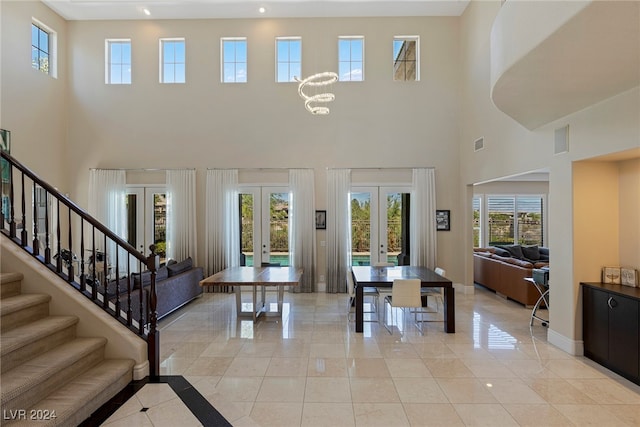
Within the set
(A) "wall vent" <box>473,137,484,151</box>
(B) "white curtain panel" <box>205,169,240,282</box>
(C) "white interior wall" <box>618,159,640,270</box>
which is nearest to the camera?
(C) "white interior wall" <box>618,159,640,270</box>

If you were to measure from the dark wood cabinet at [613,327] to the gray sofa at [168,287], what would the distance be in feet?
18.5

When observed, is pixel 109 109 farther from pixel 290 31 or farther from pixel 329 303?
pixel 329 303

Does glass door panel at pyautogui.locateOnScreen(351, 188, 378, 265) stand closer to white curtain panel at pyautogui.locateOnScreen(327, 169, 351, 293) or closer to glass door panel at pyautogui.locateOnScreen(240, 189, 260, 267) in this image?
white curtain panel at pyautogui.locateOnScreen(327, 169, 351, 293)

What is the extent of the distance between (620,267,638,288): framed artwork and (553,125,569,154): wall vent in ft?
5.16

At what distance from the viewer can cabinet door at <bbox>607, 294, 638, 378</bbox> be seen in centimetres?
330

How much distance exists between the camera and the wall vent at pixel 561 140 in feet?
13.2

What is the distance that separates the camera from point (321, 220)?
25.2 feet

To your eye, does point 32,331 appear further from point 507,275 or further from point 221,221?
point 507,275

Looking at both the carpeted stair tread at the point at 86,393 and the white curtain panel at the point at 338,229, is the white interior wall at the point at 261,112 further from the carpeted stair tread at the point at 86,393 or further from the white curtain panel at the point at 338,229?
the carpeted stair tread at the point at 86,393

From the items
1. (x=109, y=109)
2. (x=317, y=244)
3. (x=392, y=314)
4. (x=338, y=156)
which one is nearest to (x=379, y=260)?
(x=317, y=244)

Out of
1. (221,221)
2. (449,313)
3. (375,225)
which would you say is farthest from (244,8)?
(449,313)

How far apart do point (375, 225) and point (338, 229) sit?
36.9 inches

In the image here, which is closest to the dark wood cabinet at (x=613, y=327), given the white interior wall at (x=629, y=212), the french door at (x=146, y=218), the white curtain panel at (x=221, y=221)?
the white interior wall at (x=629, y=212)

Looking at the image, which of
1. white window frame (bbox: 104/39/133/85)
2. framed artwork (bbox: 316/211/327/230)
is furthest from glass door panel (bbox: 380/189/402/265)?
white window frame (bbox: 104/39/133/85)
